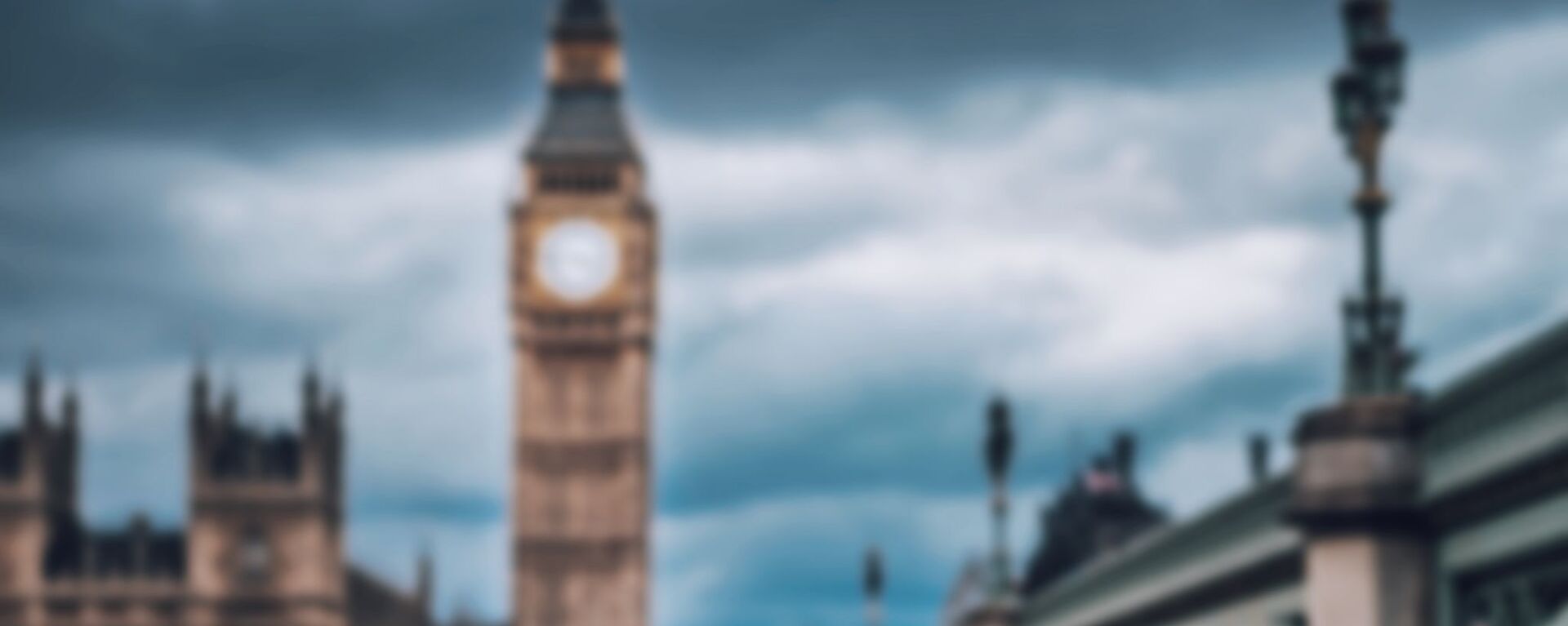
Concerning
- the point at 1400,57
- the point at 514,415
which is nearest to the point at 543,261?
the point at 514,415

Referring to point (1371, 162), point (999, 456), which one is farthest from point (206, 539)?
point (1371, 162)

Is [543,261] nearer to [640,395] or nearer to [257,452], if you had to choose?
[640,395]

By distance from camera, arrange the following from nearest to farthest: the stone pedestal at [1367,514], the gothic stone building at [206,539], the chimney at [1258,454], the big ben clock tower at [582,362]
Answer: the stone pedestal at [1367,514] → the chimney at [1258,454] → the gothic stone building at [206,539] → the big ben clock tower at [582,362]

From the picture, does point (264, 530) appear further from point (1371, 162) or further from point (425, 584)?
point (1371, 162)

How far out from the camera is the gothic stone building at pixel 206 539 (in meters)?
116

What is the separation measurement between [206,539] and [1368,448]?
101717mm

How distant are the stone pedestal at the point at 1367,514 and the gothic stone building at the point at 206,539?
100 meters

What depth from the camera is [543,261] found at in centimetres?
13225

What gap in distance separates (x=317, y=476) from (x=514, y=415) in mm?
16890

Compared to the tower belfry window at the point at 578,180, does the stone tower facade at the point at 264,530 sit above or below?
below

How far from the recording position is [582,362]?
131750 millimetres

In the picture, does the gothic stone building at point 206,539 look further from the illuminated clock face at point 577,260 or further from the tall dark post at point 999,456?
the tall dark post at point 999,456

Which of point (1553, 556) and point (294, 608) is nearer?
point (1553, 556)

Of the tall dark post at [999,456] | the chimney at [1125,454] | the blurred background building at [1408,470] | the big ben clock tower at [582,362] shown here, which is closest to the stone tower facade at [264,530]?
the big ben clock tower at [582,362]
